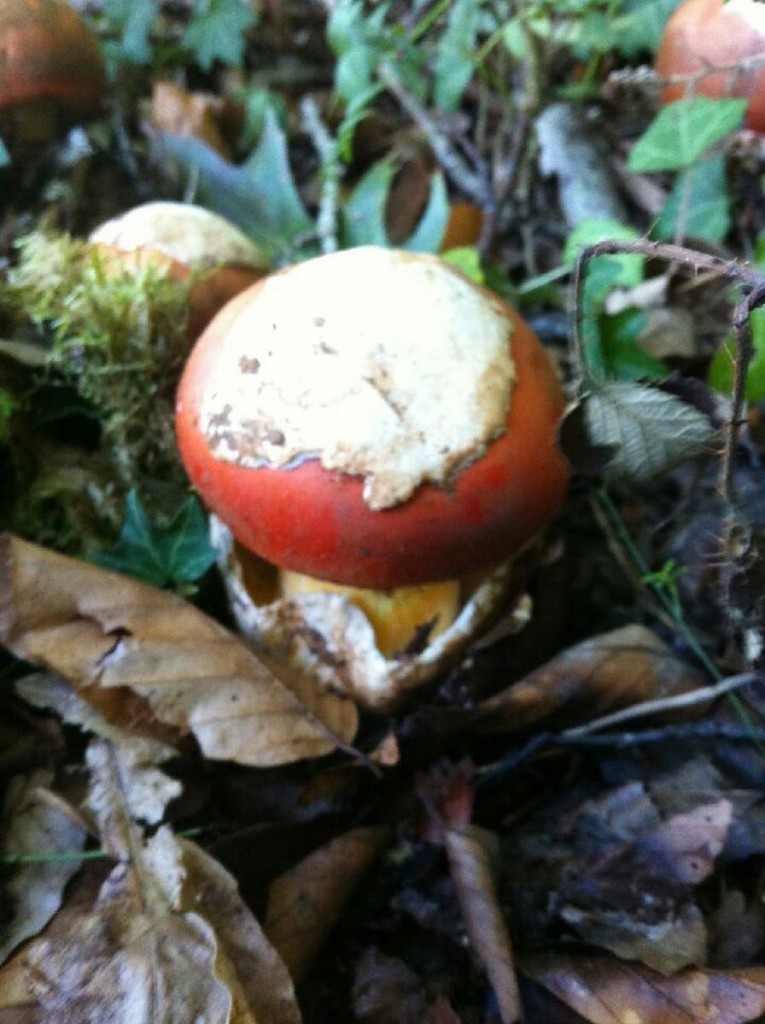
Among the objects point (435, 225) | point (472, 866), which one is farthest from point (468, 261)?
point (472, 866)

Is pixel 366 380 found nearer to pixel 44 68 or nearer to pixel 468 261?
pixel 468 261

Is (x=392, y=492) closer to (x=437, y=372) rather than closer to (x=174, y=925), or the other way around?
(x=437, y=372)

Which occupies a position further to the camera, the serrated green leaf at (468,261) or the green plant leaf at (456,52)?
the green plant leaf at (456,52)

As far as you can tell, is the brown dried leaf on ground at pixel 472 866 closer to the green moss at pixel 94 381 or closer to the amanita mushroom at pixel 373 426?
the amanita mushroom at pixel 373 426

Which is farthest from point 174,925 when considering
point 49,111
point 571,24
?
point 571,24

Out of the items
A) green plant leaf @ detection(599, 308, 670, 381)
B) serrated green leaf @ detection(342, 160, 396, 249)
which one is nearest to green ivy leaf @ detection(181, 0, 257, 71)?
serrated green leaf @ detection(342, 160, 396, 249)

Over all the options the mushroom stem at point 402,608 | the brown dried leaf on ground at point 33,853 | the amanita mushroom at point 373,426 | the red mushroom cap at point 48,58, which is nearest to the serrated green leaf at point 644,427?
the amanita mushroom at point 373,426
